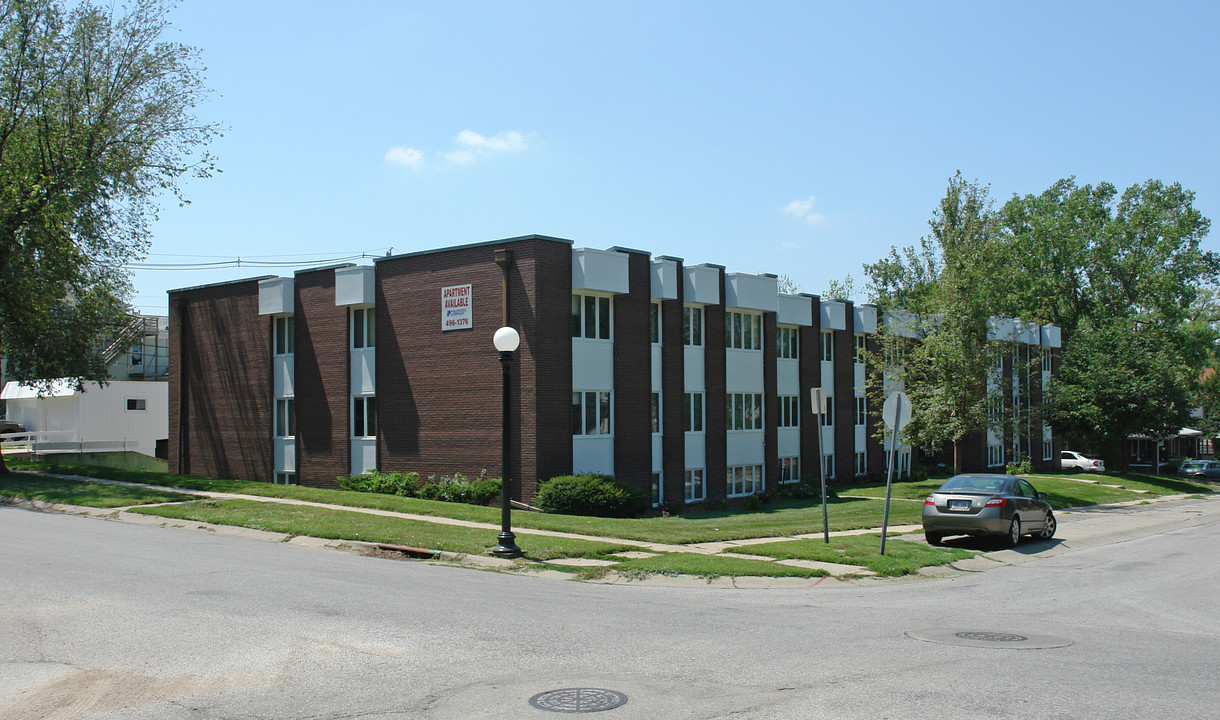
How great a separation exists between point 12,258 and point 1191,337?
64.8 metres

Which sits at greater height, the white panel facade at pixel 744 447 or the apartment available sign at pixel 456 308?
the apartment available sign at pixel 456 308

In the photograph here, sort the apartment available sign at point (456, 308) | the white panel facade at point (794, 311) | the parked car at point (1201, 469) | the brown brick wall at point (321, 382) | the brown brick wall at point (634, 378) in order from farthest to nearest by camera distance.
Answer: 1. the parked car at point (1201, 469)
2. the white panel facade at point (794, 311)
3. the brown brick wall at point (321, 382)
4. the brown brick wall at point (634, 378)
5. the apartment available sign at point (456, 308)

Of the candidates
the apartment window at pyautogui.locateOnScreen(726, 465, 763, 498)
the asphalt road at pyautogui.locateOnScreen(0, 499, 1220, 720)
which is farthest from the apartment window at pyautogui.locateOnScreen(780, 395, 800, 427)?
the asphalt road at pyautogui.locateOnScreen(0, 499, 1220, 720)

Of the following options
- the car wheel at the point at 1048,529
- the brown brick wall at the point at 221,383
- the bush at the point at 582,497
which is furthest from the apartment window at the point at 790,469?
the brown brick wall at the point at 221,383

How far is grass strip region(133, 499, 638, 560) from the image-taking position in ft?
51.5

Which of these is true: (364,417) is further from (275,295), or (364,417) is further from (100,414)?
(100,414)

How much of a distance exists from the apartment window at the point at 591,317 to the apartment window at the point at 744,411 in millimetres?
6781

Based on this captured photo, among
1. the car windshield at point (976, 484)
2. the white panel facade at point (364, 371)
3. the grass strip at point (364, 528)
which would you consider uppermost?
the white panel facade at point (364, 371)

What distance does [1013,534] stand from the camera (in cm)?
1825

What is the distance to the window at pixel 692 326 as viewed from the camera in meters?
29.9

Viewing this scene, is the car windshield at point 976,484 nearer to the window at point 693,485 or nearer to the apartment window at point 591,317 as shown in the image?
the apartment window at point 591,317

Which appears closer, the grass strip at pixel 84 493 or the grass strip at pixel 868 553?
the grass strip at pixel 868 553

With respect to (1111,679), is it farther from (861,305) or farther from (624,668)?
(861,305)

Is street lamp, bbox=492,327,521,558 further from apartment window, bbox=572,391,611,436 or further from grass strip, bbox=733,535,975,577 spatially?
apartment window, bbox=572,391,611,436
